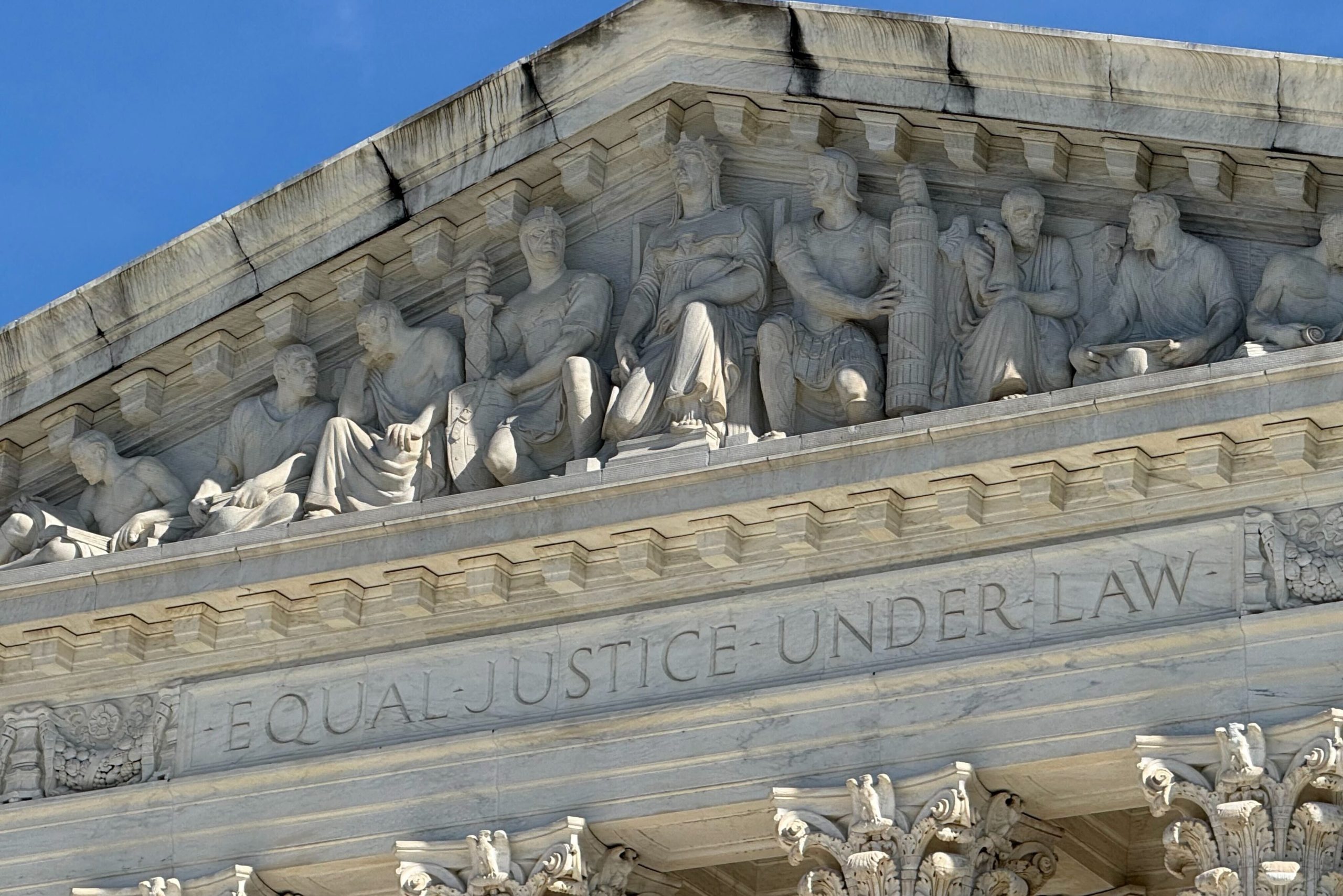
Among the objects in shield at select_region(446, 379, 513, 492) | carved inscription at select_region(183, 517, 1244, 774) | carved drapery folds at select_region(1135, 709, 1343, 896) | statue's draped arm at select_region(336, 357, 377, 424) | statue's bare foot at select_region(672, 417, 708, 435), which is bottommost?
carved drapery folds at select_region(1135, 709, 1343, 896)

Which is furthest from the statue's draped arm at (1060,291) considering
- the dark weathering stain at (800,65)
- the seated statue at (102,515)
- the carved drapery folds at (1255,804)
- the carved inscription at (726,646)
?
the seated statue at (102,515)

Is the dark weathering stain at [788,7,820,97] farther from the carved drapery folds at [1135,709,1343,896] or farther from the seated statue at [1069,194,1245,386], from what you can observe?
the carved drapery folds at [1135,709,1343,896]

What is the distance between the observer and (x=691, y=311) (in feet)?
72.8

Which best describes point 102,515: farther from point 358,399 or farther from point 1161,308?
point 1161,308

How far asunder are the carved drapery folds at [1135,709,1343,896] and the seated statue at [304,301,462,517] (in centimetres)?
560

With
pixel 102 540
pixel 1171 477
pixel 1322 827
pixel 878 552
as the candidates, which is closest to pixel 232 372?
pixel 102 540

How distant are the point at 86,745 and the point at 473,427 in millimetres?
3644

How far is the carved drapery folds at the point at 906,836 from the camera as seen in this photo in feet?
67.4

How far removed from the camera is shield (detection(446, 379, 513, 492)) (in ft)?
74.3

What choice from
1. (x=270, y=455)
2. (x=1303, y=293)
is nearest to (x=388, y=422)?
(x=270, y=455)

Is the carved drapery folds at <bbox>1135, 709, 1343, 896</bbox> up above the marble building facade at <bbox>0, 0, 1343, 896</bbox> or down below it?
below


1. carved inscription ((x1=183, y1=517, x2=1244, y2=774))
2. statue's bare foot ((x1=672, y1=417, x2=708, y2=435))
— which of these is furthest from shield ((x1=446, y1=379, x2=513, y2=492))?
statue's bare foot ((x1=672, y1=417, x2=708, y2=435))

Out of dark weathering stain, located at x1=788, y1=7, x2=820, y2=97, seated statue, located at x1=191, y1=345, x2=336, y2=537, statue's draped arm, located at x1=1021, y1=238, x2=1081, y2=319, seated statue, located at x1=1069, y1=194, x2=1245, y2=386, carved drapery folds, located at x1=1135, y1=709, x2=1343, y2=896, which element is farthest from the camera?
seated statue, located at x1=191, y1=345, x2=336, y2=537

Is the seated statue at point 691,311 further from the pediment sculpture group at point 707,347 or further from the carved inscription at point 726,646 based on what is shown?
the carved inscription at point 726,646
